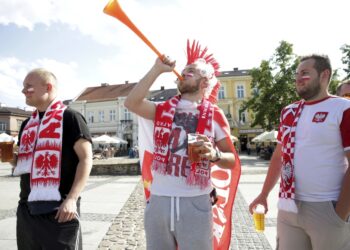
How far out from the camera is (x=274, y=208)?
6.86m

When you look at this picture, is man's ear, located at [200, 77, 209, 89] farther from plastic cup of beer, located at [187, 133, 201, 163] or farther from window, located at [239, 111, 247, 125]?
window, located at [239, 111, 247, 125]

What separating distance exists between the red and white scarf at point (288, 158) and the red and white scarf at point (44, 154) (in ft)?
4.97

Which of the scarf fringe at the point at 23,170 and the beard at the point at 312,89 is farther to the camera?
the scarf fringe at the point at 23,170

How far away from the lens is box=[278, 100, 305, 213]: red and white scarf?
228 centimetres

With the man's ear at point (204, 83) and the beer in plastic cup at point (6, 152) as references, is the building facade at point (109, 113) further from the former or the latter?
the man's ear at point (204, 83)

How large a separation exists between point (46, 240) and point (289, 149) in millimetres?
1722

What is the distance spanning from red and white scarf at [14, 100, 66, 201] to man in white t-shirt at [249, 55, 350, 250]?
5.10ft

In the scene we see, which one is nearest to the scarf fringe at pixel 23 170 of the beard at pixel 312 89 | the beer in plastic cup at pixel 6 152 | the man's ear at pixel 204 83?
the beer in plastic cup at pixel 6 152

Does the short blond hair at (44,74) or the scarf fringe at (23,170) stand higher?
the short blond hair at (44,74)

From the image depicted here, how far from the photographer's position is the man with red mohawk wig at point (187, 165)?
2150 mm

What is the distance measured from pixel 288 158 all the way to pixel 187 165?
2.25 feet

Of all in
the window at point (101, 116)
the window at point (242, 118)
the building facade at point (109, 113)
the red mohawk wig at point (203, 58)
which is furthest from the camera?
the window at point (101, 116)

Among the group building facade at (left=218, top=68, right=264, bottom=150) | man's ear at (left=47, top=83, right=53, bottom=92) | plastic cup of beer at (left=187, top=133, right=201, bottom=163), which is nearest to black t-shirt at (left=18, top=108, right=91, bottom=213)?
man's ear at (left=47, top=83, right=53, bottom=92)

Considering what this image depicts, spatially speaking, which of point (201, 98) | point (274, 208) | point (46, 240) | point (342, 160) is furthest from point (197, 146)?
point (274, 208)
